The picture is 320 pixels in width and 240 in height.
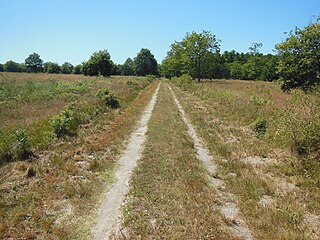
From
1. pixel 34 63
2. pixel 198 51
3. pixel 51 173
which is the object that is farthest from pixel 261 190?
pixel 34 63

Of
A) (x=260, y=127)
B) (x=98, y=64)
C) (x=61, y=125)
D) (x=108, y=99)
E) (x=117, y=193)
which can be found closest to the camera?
(x=117, y=193)

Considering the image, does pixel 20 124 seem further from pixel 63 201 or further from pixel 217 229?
pixel 217 229

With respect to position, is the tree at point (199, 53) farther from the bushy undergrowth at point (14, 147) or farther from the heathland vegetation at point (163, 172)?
the bushy undergrowth at point (14, 147)

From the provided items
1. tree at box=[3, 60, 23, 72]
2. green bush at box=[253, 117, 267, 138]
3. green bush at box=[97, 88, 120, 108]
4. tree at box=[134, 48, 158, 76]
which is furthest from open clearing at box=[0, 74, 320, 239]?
tree at box=[3, 60, 23, 72]

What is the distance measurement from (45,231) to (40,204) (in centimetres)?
105

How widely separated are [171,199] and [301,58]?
Result: 98.7 ft

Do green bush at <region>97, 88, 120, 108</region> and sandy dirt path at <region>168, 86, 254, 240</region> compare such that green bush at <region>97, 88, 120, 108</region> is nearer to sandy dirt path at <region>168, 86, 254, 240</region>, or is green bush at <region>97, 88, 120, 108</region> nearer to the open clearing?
the open clearing

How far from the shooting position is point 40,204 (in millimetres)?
5414

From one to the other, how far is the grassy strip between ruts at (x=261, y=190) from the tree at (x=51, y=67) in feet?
314

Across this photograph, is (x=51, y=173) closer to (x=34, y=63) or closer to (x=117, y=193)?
(x=117, y=193)

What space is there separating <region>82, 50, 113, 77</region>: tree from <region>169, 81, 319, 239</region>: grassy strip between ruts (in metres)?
56.0

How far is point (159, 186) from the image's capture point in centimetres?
636

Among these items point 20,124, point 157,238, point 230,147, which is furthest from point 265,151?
point 20,124

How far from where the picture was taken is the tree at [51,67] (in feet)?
309
